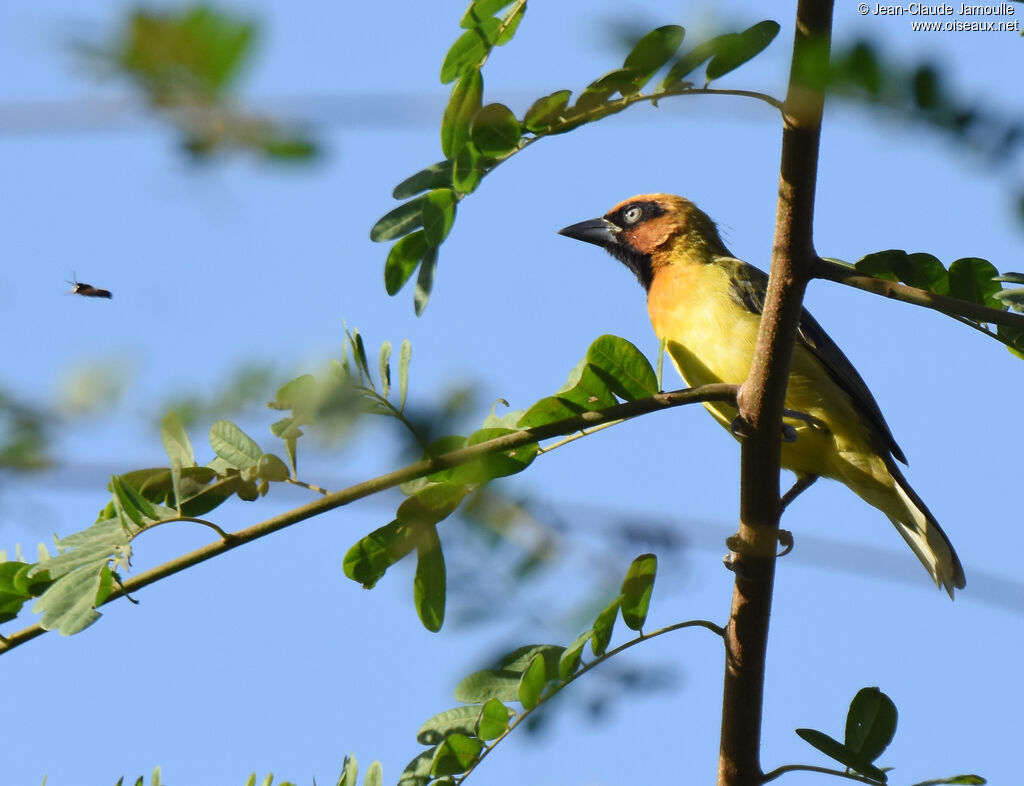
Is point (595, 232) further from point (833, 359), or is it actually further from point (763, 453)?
point (763, 453)

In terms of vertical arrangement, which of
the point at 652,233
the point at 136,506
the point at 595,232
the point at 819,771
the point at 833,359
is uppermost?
the point at 595,232

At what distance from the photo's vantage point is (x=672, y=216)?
19.0ft

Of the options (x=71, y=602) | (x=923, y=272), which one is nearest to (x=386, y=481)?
(x=71, y=602)

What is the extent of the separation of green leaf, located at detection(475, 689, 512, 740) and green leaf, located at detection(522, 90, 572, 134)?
131cm

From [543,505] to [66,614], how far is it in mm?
1151

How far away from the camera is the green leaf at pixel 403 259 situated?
2.50 metres

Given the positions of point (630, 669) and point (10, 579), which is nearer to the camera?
point (10, 579)

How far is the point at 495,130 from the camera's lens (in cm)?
231

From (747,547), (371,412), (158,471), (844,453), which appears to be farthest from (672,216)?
(371,412)

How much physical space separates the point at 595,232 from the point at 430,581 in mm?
3882

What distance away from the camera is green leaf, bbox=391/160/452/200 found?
2475 millimetres

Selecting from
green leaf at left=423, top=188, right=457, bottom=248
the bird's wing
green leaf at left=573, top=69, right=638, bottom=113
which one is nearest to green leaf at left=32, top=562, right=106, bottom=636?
green leaf at left=423, top=188, right=457, bottom=248

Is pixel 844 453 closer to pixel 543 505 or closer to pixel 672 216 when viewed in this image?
pixel 672 216

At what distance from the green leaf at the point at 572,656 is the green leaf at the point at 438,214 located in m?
0.98
